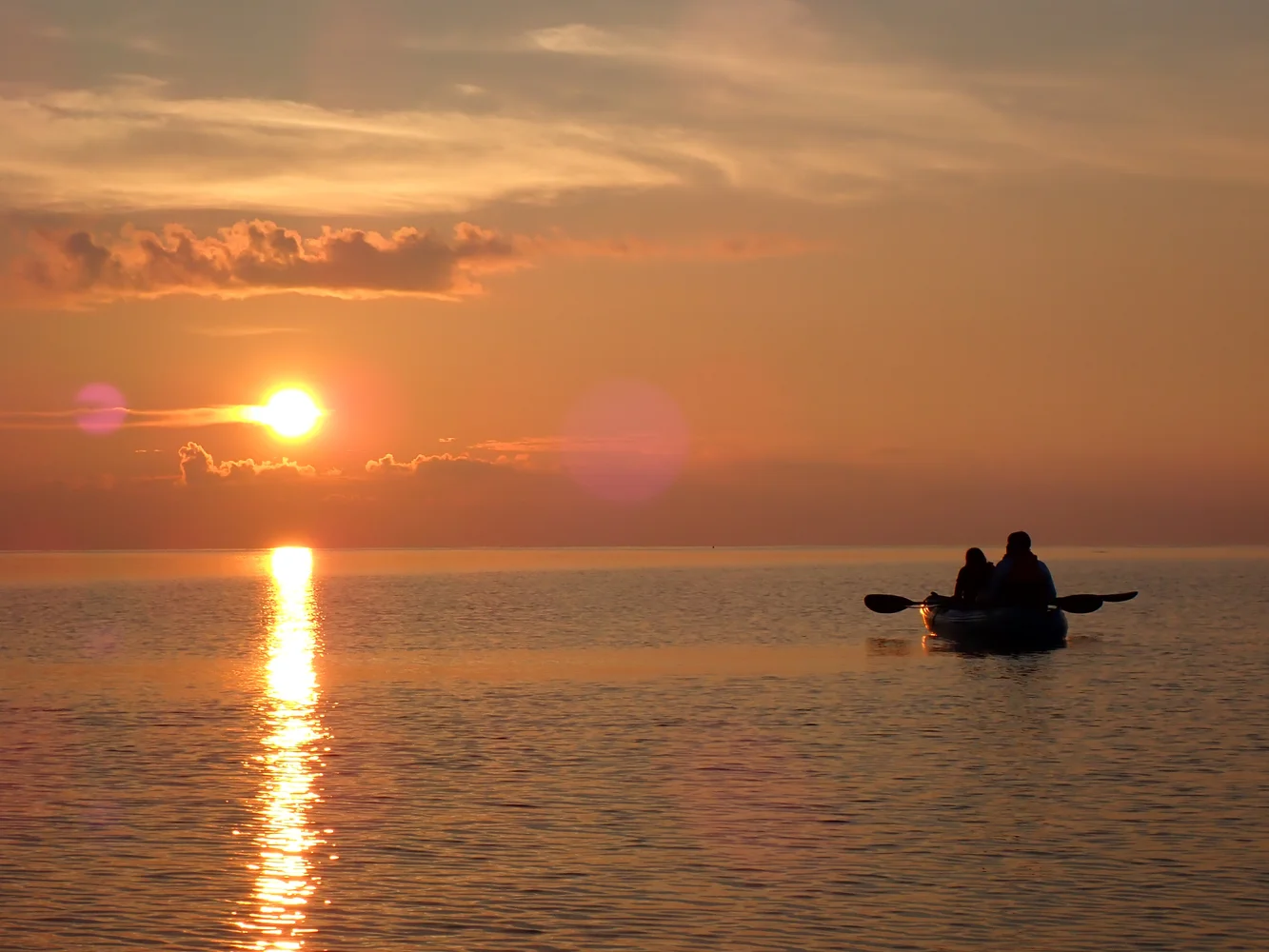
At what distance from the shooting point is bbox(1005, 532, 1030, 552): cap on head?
53.5 meters

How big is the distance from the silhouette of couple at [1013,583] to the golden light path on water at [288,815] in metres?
22.2

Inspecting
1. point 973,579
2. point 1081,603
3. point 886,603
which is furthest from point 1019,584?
point 886,603

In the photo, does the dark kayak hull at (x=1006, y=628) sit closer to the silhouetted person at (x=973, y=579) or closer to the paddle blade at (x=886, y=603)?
the silhouetted person at (x=973, y=579)

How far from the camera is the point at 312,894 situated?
19.4m

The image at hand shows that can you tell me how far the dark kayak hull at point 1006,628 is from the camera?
55.4m

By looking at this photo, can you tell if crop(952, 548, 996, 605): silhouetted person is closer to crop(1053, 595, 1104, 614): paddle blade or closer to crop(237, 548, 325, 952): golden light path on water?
crop(1053, 595, 1104, 614): paddle blade

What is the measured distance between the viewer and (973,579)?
57.8 m

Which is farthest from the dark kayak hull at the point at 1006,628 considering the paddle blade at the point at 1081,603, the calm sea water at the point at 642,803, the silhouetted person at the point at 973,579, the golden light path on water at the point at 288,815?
the golden light path on water at the point at 288,815

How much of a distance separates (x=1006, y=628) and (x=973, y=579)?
284cm

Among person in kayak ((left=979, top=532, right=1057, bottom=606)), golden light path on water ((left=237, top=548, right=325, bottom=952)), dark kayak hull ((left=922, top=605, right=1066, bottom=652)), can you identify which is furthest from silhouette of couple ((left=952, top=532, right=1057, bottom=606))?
golden light path on water ((left=237, top=548, right=325, bottom=952))

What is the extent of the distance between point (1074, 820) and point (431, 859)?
29.6 feet

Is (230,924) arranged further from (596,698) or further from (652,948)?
(596,698)

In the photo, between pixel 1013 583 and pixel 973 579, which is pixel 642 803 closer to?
pixel 1013 583

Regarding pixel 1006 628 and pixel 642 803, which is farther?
pixel 1006 628
